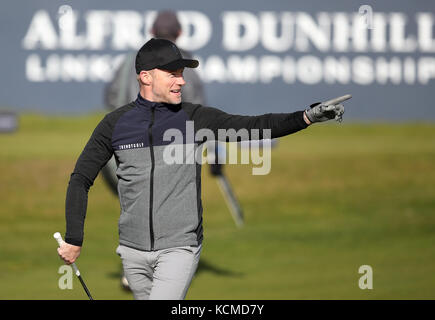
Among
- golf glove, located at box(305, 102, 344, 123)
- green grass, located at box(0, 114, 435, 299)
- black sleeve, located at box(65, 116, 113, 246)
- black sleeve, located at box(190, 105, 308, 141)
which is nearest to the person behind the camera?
golf glove, located at box(305, 102, 344, 123)

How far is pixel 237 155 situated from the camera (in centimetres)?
1331

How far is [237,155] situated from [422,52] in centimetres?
278

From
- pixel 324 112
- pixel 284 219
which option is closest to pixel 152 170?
pixel 324 112

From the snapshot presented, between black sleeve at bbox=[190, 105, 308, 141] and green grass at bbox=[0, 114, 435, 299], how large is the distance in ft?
8.91

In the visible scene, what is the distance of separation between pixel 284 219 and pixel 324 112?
22.1 feet

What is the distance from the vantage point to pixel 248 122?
184 inches

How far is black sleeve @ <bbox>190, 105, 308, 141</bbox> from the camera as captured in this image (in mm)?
4562

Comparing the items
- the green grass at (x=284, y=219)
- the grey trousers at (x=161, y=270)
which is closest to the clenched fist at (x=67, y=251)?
the grey trousers at (x=161, y=270)

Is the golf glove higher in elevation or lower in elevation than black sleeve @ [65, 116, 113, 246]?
higher

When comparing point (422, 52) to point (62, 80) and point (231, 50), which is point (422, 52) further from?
point (62, 80)

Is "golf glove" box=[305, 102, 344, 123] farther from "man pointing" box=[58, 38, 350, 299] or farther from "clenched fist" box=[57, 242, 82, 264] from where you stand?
"clenched fist" box=[57, 242, 82, 264]

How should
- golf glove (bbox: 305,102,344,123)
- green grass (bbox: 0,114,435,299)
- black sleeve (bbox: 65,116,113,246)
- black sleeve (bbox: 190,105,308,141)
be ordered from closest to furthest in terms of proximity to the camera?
golf glove (bbox: 305,102,344,123) < black sleeve (bbox: 190,105,308,141) < black sleeve (bbox: 65,116,113,246) < green grass (bbox: 0,114,435,299)

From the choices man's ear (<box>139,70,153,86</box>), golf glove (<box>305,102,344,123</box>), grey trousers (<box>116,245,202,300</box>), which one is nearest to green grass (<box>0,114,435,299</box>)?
grey trousers (<box>116,245,202,300</box>)
